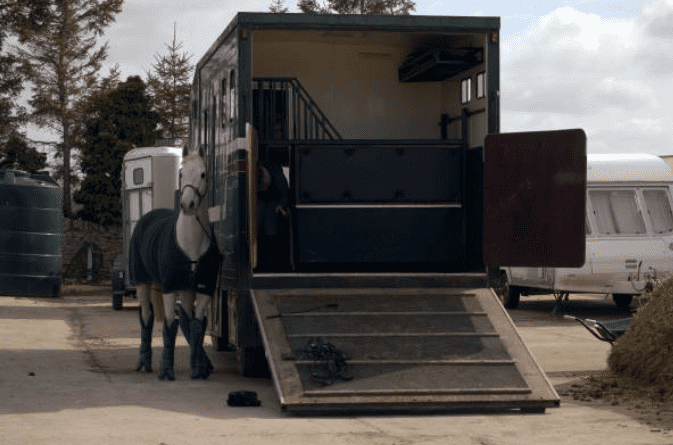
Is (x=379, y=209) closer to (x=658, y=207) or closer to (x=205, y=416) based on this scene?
(x=205, y=416)

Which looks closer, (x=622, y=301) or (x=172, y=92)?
(x=622, y=301)

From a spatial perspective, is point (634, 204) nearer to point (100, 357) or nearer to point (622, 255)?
point (622, 255)

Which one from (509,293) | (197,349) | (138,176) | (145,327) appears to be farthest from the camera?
(138,176)

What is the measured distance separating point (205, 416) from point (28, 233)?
12034mm

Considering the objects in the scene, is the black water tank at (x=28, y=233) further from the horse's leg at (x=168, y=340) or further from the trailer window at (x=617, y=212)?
the trailer window at (x=617, y=212)

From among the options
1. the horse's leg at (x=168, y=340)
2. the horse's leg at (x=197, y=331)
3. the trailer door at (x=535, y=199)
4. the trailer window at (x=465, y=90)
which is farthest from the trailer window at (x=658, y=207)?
the horse's leg at (x=168, y=340)

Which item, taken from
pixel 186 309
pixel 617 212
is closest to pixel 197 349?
pixel 186 309

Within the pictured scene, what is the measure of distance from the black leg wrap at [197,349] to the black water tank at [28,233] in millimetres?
8886

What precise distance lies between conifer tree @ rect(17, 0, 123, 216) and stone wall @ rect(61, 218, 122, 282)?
4.70 m

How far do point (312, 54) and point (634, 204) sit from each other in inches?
357

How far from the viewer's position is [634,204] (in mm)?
20875

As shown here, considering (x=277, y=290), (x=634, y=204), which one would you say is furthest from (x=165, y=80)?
(x=277, y=290)

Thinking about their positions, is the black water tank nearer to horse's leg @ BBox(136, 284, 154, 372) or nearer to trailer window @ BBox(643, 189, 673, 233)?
horse's leg @ BBox(136, 284, 154, 372)

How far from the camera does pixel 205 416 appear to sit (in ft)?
31.1
